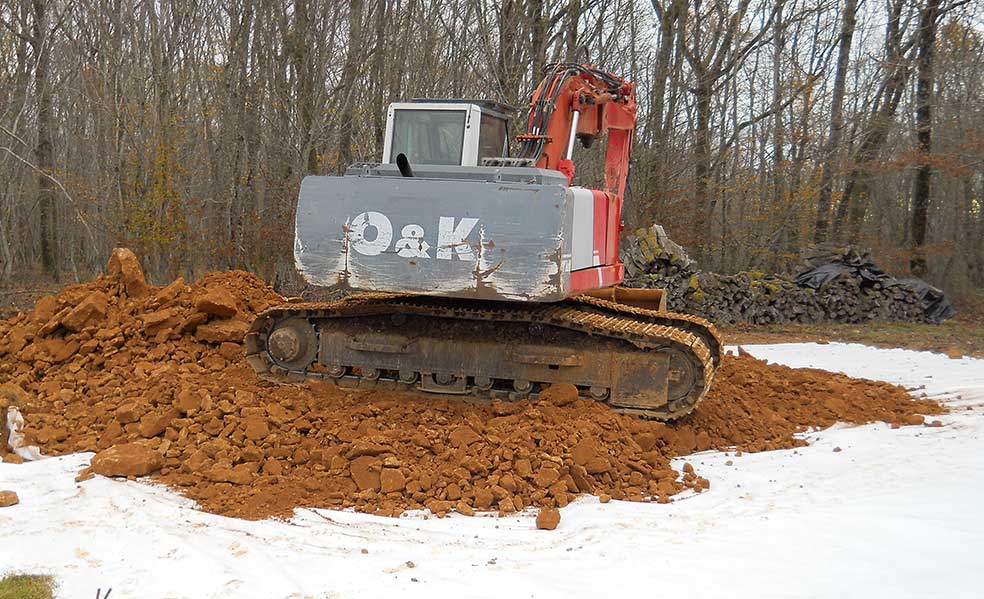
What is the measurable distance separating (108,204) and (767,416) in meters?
11.9

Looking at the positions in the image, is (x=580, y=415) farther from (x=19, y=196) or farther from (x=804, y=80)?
(x=19, y=196)

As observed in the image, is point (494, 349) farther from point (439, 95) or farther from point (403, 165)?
point (439, 95)

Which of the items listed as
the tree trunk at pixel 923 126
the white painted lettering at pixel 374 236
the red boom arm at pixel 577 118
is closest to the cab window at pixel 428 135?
the red boom arm at pixel 577 118

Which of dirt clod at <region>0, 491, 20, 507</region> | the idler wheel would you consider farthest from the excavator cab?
dirt clod at <region>0, 491, 20, 507</region>

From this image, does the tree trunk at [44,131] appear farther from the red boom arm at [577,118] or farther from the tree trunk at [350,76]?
the red boom arm at [577,118]

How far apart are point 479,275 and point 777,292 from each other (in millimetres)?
10301

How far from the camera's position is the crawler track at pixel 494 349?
244 inches

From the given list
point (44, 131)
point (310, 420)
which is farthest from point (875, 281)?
point (44, 131)

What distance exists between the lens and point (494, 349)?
6.45 meters

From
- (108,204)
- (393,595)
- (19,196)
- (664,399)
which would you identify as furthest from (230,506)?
(19,196)

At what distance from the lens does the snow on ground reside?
3.74 meters

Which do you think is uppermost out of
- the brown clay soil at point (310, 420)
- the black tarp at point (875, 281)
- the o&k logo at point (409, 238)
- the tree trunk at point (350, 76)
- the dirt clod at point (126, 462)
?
the tree trunk at point (350, 76)

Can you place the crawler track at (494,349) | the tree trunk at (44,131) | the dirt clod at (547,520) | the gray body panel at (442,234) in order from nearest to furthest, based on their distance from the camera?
the dirt clod at (547,520), the gray body panel at (442,234), the crawler track at (494,349), the tree trunk at (44,131)

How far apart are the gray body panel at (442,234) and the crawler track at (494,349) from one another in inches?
28.3
